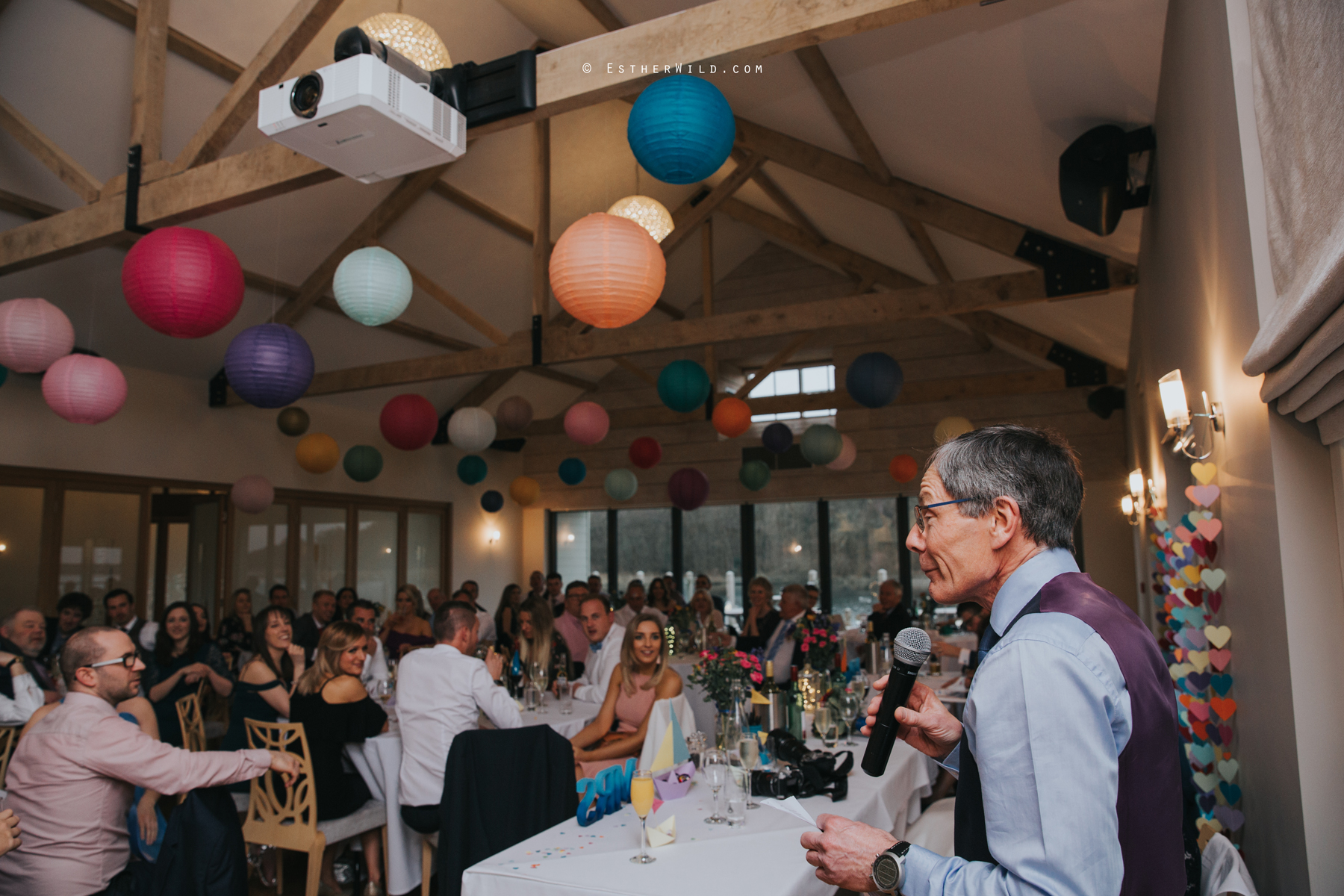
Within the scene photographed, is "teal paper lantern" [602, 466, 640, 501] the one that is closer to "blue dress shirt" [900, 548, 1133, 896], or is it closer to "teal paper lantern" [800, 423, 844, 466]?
"teal paper lantern" [800, 423, 844, 466]

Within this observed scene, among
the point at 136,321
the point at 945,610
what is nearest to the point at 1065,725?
the point at 136,321

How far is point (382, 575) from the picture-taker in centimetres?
1123

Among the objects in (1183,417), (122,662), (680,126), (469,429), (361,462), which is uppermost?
(680,126)

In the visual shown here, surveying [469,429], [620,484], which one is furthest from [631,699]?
[620,484]

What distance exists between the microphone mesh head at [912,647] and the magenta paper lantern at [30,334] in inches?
208

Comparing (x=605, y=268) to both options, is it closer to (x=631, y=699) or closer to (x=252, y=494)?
(x=631, y=699)

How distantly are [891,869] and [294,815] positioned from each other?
3.39m

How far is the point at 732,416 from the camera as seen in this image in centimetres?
832

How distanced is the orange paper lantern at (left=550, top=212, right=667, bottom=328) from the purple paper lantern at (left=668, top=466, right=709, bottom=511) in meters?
6.37

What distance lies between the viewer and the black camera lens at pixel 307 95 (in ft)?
9.91

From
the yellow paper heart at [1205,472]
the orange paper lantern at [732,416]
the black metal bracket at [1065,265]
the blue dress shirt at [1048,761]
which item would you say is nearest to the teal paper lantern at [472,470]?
the orange paper lantern at [732,416]

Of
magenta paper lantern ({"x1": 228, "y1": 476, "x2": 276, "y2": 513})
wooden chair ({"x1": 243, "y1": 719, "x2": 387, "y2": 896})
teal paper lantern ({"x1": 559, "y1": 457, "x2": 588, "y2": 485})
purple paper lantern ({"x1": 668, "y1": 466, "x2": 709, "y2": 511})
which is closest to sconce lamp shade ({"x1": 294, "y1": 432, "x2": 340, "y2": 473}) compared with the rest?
magenta paper lantern ({"x1": 228, "y1": 476, "x2": 276, "y2": 513})

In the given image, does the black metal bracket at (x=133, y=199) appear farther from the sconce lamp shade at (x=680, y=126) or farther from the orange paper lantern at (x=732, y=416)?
the orange paper lantern at (x=732, y=416)

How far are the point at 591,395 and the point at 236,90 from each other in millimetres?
8818
